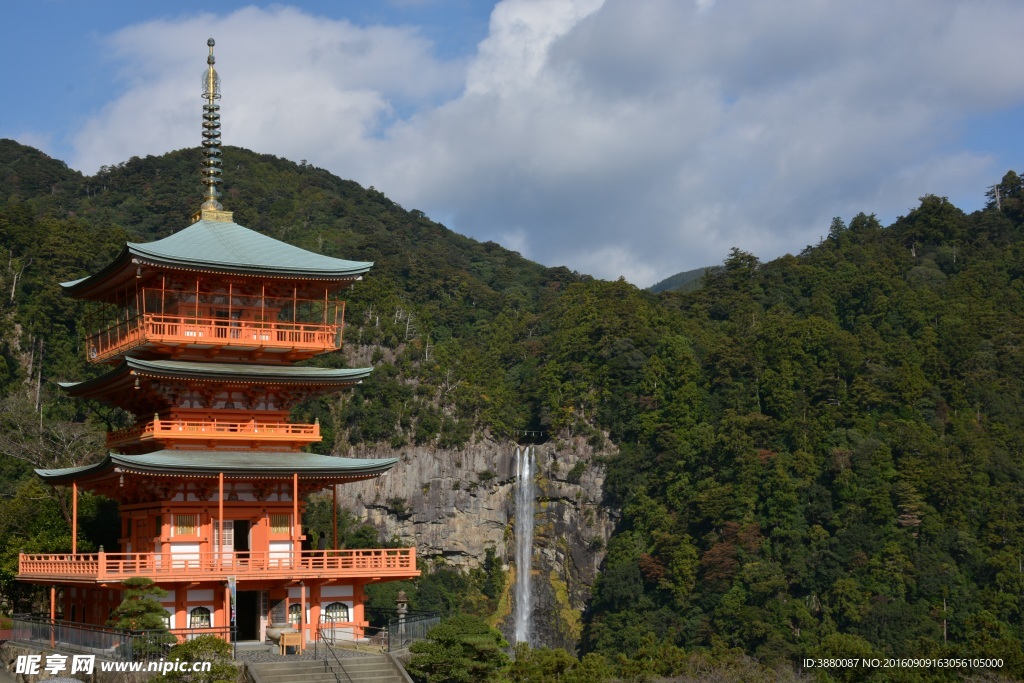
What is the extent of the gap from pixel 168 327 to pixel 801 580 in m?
40.2

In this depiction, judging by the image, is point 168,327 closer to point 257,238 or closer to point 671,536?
point 257,238

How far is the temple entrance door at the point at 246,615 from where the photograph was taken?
112ft

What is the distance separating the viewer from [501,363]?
91.5 metres

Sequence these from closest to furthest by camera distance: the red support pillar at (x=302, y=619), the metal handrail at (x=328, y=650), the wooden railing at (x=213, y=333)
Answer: the metal handrail at (x=328, y=650)
the red support pillar at (x=302, y=619)
the wooden railing at (x=213, y=333)

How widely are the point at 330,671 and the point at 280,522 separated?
667 cm

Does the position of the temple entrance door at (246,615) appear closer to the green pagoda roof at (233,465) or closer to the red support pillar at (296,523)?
the red support pillar at (296,523)

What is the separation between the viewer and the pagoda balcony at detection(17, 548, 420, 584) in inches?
1238

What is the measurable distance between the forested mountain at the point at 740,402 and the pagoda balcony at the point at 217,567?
12.4 m

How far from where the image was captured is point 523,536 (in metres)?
79.4

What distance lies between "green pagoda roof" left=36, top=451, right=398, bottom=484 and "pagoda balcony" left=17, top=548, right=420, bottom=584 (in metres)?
1.89

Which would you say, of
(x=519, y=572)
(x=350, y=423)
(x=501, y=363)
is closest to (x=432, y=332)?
(x=501, y=363)

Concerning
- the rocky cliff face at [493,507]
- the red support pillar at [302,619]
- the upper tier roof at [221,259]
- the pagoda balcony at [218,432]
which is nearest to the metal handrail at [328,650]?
the red support pillar at [302,619]

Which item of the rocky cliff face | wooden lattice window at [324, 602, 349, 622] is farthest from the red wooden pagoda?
the rocky cliff face

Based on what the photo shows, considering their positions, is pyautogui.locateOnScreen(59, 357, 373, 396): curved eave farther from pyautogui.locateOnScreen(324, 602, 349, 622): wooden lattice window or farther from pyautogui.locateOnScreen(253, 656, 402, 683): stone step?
pyautogui.locateOnScreen(253, 656, 402, 683): stone step
